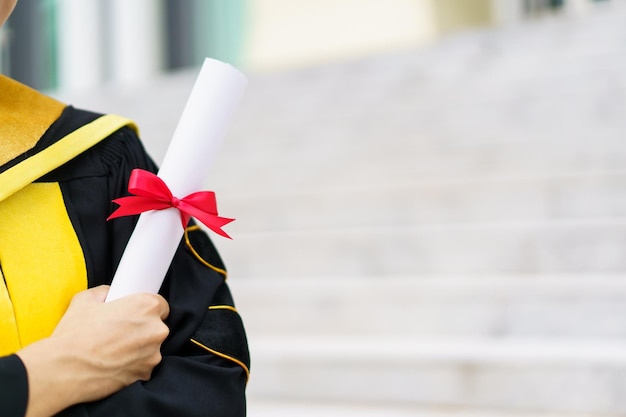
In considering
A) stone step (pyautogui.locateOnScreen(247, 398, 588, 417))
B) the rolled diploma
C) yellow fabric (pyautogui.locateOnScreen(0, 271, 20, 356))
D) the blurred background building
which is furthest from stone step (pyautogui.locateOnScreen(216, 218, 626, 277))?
yellow fabric (pyautogui.locateOnScreen(0, 271, 20, 356))

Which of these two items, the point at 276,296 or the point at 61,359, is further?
the point at 276,296

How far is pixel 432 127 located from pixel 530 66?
3.02 feet

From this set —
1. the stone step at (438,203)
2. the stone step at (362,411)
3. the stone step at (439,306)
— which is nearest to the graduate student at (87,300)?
the stone step at (362,411)

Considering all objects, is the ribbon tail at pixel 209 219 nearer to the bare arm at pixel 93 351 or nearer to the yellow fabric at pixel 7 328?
the bare arm at pixel 93 351

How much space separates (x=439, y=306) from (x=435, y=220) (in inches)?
26.7

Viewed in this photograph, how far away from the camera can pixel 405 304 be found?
2504mm

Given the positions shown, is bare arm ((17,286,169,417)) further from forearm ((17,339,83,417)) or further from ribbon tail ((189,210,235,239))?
ribbon tail ((189,210,235,239))

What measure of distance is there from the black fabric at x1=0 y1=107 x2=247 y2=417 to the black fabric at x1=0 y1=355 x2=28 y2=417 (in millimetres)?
65

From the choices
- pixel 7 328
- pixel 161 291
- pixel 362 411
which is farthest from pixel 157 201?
pixel 362 411

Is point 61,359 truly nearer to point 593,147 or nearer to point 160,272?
point 160,272

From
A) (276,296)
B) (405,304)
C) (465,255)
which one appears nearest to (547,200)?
(465,255)

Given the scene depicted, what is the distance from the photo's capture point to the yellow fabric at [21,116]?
0.99 m

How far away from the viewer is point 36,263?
94 centimetres

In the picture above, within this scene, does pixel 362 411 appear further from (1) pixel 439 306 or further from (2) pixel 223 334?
(2) pixel 223 334
